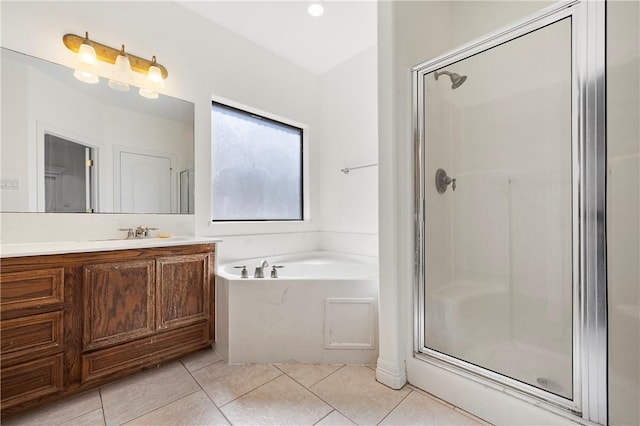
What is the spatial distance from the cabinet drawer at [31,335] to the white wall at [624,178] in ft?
8.61

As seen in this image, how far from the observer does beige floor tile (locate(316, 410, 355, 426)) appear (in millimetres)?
1280

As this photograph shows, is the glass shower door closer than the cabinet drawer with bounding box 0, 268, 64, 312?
No

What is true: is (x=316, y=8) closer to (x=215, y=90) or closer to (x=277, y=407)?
(x=215, y=90)

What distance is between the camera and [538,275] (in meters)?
1.57

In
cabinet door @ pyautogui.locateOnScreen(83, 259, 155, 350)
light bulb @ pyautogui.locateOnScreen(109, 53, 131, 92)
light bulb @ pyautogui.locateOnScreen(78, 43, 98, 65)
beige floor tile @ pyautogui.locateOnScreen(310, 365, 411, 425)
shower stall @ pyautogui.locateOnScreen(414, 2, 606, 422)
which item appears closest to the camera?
shower stall @ pyautogui.locateOnScreen(414, 2, 606, 422)

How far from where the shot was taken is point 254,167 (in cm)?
280

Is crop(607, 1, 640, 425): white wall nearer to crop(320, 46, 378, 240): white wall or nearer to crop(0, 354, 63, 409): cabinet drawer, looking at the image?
crop(320, 46, 378, 240): white wall

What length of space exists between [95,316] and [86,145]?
3.59 ft

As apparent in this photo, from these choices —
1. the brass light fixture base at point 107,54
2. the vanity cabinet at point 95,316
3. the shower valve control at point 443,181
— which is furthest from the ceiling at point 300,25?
the vanity cabinet at point 95,316

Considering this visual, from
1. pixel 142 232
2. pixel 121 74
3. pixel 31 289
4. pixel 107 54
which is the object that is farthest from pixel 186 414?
pixel 107 54

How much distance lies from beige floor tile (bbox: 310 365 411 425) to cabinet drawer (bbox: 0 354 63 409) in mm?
1297

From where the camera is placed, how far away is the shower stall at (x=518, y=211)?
3.66ft

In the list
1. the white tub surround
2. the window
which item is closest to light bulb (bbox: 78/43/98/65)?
the window

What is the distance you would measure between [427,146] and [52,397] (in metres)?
2.39
